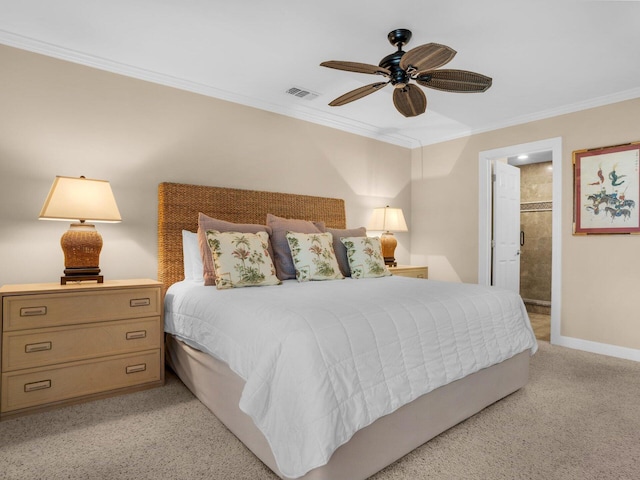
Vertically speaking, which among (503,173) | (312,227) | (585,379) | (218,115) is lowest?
(585,379)

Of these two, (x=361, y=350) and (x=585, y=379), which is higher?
(x=361, y=350)

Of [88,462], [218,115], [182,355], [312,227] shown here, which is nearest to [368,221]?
[312,227]

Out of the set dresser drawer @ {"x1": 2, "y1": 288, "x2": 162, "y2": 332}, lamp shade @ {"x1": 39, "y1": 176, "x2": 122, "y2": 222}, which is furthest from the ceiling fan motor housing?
dresser drawer @ {"x1": 2, "y1": 288, "x2": 162, "y2": 332}

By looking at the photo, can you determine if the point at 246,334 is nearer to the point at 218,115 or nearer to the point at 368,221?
the point at 218,115

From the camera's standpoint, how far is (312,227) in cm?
341

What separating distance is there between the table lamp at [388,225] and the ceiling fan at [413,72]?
6.26ft

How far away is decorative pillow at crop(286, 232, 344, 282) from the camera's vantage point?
290cm

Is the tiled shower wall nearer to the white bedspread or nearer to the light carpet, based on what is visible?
the light carpet

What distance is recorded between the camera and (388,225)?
4469 mm

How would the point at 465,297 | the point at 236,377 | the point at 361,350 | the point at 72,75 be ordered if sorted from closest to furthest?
1. the point at 361,350
2. the point at 236,377
3. the point at 465,297
4. the point at 72,75

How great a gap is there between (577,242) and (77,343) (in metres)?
4.41

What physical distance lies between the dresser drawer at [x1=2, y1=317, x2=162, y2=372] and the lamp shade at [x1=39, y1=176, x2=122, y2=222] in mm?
704

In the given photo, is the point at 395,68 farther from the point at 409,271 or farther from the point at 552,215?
the point at 552,215

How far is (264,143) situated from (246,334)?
99.4 inches
